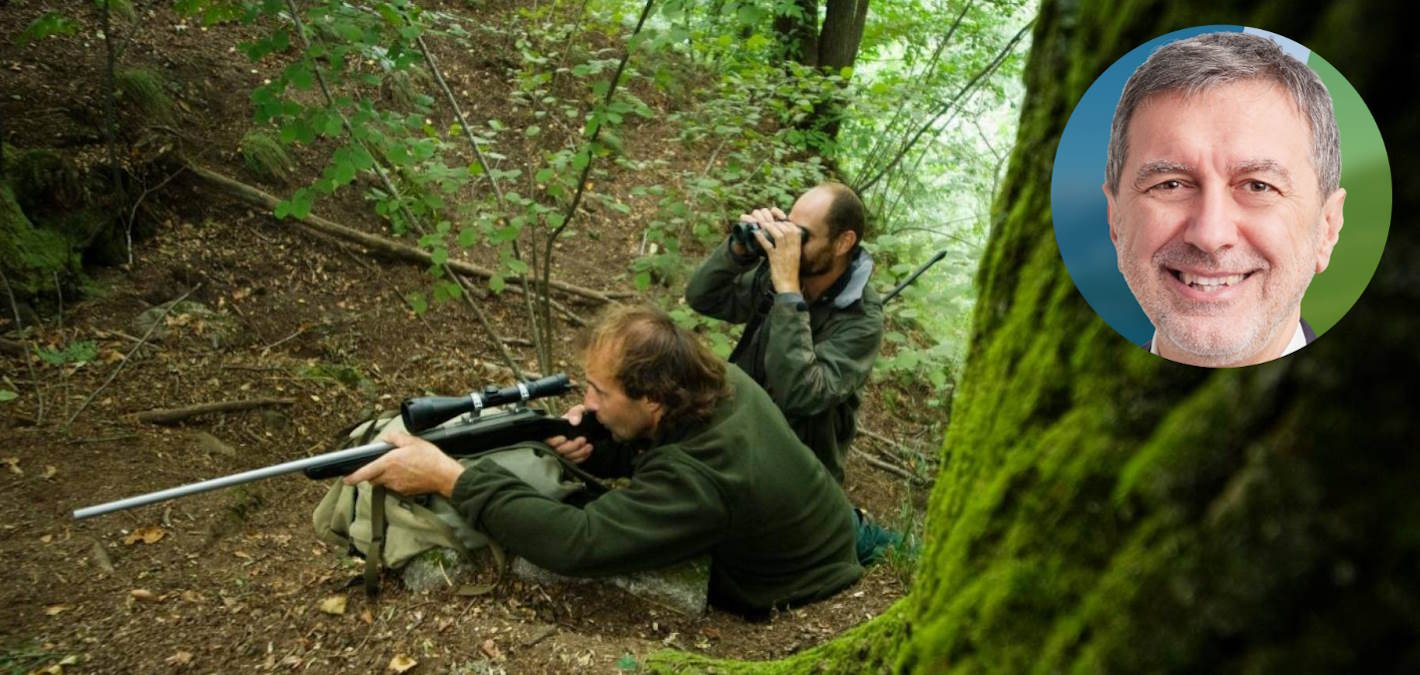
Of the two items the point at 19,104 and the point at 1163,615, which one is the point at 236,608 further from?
the point at 19,104

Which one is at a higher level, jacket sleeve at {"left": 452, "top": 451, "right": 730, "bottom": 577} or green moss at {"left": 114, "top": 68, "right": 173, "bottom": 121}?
green moss at {"left": 114, "top": 68, "right": 173, "bottom": 121}

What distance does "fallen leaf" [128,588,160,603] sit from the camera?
3369 millimetres

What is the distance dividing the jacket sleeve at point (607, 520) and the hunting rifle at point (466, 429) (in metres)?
0.31

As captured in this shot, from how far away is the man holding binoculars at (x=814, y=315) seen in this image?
13.8 ft

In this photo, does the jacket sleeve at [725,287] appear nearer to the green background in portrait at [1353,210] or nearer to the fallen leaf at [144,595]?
the fallen leaf at [144,595]

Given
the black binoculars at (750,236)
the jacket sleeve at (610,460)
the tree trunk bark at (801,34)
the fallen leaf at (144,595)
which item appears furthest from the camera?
the tree trunk bark at (801,34)

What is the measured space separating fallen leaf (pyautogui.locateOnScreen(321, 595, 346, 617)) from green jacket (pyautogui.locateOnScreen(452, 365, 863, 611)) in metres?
0.53

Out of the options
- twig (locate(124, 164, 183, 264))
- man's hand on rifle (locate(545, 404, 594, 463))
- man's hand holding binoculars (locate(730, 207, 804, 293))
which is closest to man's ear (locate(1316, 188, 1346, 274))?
man's hand on rifle (locate(545, 404, 594, 463))

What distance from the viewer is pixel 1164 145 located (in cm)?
77

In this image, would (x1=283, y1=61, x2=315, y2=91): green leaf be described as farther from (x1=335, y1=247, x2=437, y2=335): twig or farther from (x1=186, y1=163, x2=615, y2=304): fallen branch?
(x1=335, y1=247, x2=437, y2=335): twig

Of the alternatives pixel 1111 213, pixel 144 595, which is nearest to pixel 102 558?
pixel 144 595

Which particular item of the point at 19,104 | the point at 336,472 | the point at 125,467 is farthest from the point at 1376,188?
the point at 19,104

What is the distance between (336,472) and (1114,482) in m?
2.93

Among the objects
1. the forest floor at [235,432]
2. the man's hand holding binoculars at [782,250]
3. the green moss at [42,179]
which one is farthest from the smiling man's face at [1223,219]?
the green moss at [42,179]
